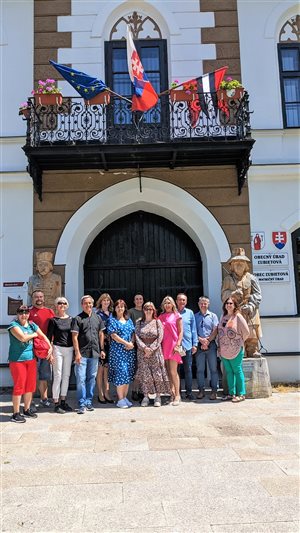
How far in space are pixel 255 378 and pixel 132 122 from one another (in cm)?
551

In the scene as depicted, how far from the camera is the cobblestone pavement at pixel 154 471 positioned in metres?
3.57

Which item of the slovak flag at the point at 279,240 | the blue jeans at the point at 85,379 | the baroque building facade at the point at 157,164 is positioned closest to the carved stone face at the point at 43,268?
the baroque building facade at the point at 157,164

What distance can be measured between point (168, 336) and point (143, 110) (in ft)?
14.2

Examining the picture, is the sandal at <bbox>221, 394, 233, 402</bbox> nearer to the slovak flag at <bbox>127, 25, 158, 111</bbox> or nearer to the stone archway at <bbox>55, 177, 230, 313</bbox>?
the stone archway at <bbox>55, 177, 230, 313</bbox>

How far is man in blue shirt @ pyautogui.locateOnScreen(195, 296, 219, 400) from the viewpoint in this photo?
7.80 m

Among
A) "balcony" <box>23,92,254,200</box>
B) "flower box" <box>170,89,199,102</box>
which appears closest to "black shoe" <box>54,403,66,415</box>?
"balcony" <box>23,92,254,200</box>

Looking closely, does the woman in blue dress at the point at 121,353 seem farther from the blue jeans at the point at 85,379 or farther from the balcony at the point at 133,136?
the balcony at the point at 133,136

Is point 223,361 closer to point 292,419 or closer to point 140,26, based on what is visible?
point 292,419

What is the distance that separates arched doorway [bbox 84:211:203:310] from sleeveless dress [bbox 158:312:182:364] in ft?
8.42

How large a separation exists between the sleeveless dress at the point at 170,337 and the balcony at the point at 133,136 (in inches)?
129

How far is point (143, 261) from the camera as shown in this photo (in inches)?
400

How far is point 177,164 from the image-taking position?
372 inches

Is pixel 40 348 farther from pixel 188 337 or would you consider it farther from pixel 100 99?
pixel 100 99

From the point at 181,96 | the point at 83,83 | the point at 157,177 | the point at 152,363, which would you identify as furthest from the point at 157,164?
the point at 152,363
